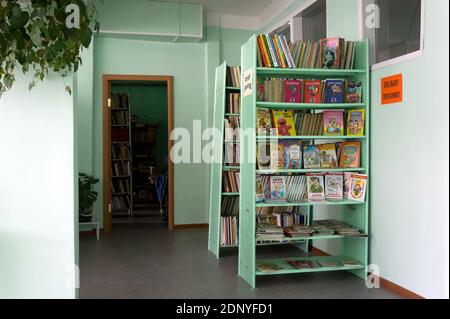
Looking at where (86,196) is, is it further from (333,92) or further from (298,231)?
(333,92)

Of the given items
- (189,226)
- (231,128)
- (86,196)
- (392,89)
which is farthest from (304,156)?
(189,226)

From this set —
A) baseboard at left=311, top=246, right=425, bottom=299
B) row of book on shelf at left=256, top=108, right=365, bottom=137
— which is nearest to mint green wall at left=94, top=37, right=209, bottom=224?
row of book on shelf at left=256, top=108, right=365, bottom=137

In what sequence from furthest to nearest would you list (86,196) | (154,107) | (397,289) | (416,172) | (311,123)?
(154,107) → (86,196) → (311,123) → (397,289) → (416,172)

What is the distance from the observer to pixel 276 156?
4.24 m

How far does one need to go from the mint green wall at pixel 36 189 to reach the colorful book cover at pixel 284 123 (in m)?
1.99

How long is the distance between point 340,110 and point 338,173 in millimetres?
610

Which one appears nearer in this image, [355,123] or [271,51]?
[271,51]

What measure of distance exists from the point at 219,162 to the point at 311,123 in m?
1.39

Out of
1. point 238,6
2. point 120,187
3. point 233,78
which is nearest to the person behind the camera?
point 233,78

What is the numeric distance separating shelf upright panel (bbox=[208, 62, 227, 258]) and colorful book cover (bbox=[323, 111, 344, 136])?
136cm

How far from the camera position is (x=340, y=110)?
14.3 ft

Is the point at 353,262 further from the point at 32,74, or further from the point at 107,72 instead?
the point at 107,72

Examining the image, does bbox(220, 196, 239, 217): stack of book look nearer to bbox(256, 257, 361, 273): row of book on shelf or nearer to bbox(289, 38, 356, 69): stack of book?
bbox(256, 257, 361, 273): row of book on shelf

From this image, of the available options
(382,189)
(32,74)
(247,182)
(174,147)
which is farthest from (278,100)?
(174,147)
